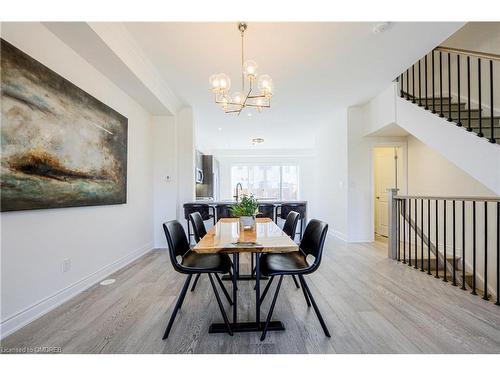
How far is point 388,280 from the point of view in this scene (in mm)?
2803

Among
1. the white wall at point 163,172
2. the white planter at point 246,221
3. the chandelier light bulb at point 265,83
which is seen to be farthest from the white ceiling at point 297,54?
the white planter at point 246,221

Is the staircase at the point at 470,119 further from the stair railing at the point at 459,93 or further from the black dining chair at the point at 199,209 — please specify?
the black dining chair at the point at 199,209

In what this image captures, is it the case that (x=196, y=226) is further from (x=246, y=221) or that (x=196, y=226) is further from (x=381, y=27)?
(x=381, y=27)

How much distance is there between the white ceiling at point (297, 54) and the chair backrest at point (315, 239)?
199cm

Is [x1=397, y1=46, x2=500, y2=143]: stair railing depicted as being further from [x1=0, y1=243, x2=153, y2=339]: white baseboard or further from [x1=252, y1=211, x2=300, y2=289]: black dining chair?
[x1=0, y1=243, x2=153, y2=339]: white baseboard

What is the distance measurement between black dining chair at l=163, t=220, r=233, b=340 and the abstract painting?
3.56ft

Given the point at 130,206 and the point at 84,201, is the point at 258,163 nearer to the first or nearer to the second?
the point at 130,206

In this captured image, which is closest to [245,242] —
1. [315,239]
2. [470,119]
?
[315,239]

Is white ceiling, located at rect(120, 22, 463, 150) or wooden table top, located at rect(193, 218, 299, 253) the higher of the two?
white ceiling, located at rect(120, 22, 463, 150)

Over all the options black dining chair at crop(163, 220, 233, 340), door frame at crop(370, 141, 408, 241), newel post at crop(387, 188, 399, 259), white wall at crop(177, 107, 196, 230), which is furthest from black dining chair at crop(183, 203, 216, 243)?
door frame at crop(370, 141, 408, 241)

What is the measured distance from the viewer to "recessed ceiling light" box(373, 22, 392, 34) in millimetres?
2402

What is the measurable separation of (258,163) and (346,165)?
15.8ft

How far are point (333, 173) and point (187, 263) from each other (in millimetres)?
4581

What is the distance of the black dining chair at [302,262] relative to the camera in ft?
5.70
